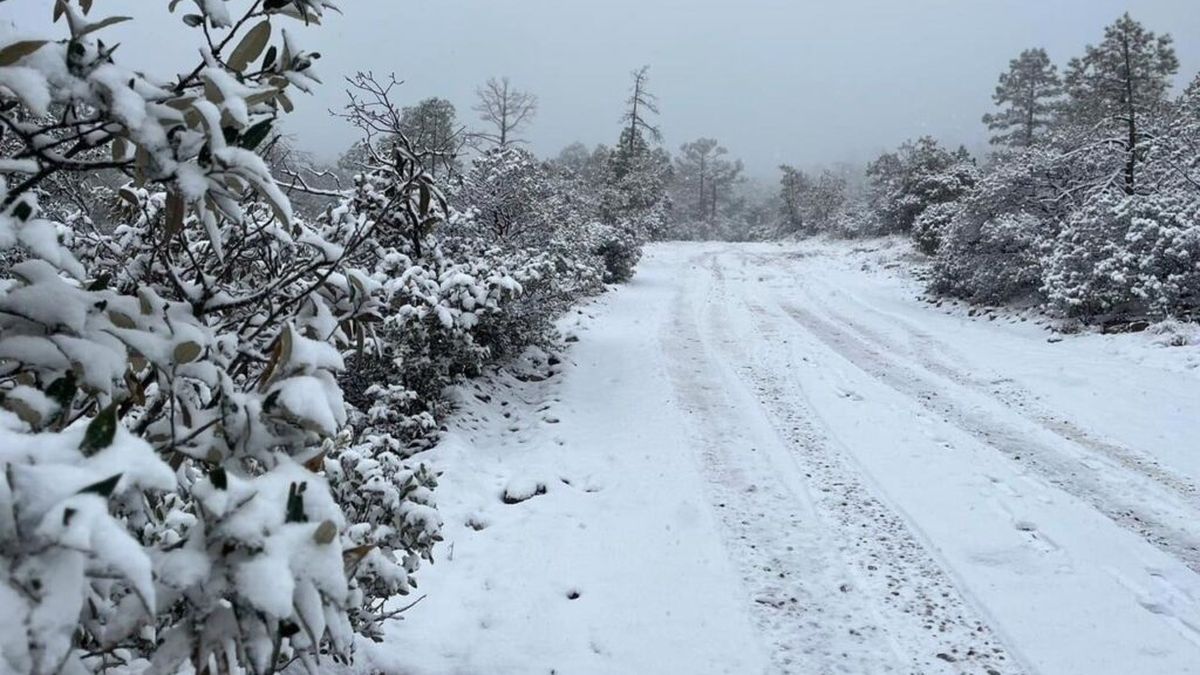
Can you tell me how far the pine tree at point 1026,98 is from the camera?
36.7m

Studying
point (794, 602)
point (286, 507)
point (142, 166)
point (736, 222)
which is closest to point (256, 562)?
point (286, 507)

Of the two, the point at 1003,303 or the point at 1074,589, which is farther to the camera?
the point at 1003,303

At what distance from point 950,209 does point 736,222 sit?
43.3m

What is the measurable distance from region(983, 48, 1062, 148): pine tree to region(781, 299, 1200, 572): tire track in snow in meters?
34.9

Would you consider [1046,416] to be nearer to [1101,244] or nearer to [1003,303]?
[1101,244]

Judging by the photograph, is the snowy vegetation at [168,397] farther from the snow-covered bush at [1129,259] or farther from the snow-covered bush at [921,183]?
the snow-covered bush at [921,183]

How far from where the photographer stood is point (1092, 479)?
239 inches

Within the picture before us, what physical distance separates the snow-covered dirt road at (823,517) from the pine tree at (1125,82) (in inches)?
348

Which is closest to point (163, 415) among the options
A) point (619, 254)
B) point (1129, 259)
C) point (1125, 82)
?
point (1129, 259)

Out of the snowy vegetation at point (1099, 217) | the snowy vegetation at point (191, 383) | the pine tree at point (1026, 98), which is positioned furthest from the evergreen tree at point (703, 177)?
the snowy vegetation at point (191, 383)

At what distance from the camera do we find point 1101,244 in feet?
40.2

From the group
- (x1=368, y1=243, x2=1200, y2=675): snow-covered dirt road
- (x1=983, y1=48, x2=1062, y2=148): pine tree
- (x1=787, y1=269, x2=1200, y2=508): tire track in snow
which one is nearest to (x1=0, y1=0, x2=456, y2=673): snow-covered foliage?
(x1=368, y1=243, x2=1200, y2=675): snow-covered dirt road

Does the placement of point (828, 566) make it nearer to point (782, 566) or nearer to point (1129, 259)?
point (782, 566)

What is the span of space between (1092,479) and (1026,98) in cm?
3915
